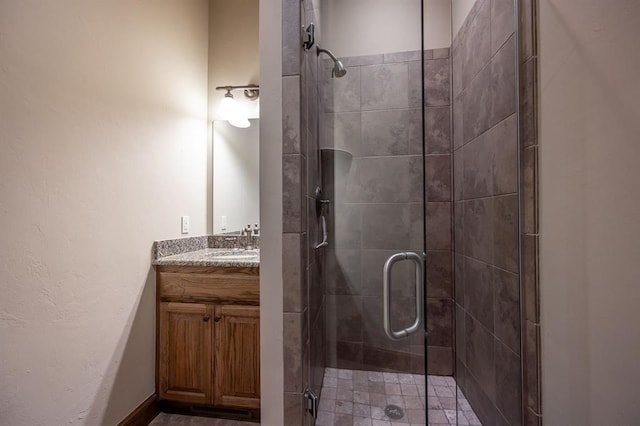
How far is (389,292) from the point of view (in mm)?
1299

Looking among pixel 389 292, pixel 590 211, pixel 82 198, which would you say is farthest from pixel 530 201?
pixel 82 198

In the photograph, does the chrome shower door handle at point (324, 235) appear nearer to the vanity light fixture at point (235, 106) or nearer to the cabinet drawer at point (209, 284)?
the cabinet drawer at point (209, 284)

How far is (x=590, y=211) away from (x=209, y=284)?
178 cm

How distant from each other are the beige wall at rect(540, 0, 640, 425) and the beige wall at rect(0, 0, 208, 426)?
1947mm

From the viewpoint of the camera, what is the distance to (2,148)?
98cm

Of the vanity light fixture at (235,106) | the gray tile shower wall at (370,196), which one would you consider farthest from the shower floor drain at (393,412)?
the vanity light fixture at (235,106)

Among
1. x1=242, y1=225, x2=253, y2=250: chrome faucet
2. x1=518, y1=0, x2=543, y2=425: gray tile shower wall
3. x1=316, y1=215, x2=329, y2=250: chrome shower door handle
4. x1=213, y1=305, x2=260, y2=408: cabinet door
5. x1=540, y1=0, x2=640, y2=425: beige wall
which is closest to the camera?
x1=540, y1=0, x2=640, y2=425: beige wall

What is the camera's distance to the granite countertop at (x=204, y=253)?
163cm

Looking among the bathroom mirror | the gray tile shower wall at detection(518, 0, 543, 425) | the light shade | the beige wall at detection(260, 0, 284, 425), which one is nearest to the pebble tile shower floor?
the beige wall at detection(260, 0, 284, 425)

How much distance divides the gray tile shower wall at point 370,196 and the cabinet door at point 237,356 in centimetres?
52

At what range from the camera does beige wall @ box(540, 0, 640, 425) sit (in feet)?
2.22

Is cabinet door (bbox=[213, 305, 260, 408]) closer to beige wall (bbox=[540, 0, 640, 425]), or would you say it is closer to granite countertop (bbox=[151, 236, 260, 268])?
granite countertop (bbox=[151, 236, 260, 268])

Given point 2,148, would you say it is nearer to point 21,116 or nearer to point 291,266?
point 21,116

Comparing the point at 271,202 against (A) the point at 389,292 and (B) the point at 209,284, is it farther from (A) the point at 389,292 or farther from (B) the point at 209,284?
(B) the point at 209,284
